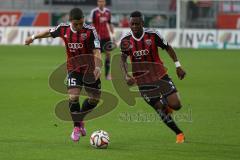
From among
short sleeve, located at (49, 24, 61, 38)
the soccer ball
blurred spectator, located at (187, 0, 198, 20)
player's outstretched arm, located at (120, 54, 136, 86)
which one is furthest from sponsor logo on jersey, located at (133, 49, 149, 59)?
blurred spectator, located at (187, 0, 198, 20)

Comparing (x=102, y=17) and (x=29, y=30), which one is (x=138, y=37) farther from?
(x=29, y=30)

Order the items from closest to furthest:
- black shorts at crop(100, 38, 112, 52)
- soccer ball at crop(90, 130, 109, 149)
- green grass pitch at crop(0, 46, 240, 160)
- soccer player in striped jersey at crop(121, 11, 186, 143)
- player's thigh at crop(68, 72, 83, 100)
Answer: green grass pitch at crop(0, 46, 240, 160)
soccer ball at crop(90, 130, 109, 149)
soccer player in striped jersey at crop(121, 11, 186, 143)
player's thigh at crop(68, 72, 83, 100)
black shorts at crop(100, 38, 112, 52)

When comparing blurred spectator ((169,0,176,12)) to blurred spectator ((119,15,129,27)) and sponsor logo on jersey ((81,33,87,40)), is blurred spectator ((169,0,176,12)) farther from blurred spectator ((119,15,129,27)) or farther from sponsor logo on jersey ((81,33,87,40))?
sponsor logo on jersey ((81,33,87,40))

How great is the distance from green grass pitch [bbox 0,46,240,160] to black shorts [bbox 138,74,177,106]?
0.74 meters

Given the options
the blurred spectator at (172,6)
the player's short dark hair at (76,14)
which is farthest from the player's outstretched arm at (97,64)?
the blurred spectator at (172,6)

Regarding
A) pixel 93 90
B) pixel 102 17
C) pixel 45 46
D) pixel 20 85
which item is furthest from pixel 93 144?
pixel 45 46

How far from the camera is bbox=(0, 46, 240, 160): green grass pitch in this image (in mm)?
11102

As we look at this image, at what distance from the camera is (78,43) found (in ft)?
40.8

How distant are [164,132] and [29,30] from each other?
89.6 ft

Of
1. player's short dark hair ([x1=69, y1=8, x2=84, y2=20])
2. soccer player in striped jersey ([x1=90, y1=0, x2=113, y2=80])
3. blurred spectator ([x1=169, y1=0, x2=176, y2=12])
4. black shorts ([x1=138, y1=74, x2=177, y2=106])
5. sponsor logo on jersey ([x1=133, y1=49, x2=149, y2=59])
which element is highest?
player's short dark hair ([x1=69, y1=8, x2=84, y2=20])

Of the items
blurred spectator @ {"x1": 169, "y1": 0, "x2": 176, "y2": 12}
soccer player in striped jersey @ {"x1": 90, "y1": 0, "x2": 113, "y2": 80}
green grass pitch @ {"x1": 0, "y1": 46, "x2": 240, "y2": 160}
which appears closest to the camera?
green grass pitch @ {"x1": 0, "y1": 46, "x2": 240, "y2": 160}

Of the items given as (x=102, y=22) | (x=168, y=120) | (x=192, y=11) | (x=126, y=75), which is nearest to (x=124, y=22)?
(x=192, y=11)

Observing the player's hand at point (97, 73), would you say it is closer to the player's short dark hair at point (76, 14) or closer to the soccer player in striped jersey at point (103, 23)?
the player's short dark hair at point (76, 14)

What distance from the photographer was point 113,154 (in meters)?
11.0
